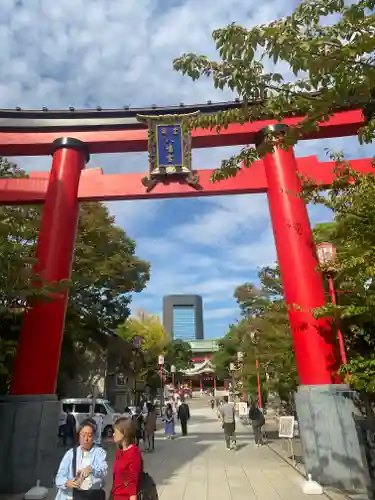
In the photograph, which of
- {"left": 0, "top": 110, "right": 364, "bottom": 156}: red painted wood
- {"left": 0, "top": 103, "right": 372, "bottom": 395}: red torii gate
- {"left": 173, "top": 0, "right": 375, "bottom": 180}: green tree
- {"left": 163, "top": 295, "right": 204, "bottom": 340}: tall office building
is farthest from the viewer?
{"left": 163, "top": 295, "right": 204, "bottom": 340}: tall office building

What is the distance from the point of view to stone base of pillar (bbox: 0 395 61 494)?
25.7 ft

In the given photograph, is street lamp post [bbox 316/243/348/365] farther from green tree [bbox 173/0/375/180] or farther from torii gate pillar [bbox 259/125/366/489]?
green tree [bbox 173/0/375/180]

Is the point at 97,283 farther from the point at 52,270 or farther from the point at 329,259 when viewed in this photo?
the point at 329,259

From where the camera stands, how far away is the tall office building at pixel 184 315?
5502 inches

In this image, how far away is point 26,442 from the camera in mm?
8039

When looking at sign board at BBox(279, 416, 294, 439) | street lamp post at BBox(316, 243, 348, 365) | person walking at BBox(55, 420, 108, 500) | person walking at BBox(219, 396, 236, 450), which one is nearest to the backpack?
person walking at BBox(55, 420, 108, 500)

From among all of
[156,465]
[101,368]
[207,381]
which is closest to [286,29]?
[156,465]

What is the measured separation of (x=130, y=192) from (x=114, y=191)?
39 centimetres

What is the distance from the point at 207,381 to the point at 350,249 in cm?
6972

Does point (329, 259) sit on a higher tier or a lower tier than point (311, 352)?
higher

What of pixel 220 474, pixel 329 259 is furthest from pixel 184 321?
pixel 329 259

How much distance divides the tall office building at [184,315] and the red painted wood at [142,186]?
13078 cm

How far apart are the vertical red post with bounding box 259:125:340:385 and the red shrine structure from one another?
2 centimetres

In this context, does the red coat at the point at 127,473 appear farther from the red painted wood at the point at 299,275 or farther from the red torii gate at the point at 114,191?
the red torii gate at the point at 114,191
